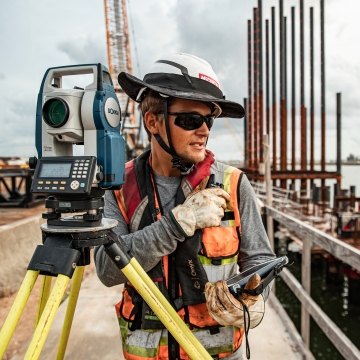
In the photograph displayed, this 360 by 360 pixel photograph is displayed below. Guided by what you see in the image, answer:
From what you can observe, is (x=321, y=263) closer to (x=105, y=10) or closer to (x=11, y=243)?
(x=11, y=243)

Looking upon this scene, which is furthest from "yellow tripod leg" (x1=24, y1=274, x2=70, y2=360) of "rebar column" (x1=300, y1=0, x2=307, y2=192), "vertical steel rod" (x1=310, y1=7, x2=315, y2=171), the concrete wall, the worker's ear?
"vertical steel rod" (x1=310, y1=7, x2=315, y2=171)

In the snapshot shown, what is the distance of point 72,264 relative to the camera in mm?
1285

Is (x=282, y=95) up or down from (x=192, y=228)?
up

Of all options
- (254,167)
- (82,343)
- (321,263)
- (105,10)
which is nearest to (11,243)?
(82,343)

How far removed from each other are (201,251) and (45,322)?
65 cm

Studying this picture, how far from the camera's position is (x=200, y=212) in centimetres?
142

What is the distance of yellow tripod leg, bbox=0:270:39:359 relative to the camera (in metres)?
1.21

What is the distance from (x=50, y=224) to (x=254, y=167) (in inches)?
959

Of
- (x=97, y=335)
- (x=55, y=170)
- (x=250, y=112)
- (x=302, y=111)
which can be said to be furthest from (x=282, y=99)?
(x=55, y=170)

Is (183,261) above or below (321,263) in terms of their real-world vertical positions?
above

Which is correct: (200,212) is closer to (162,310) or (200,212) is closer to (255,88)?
(162,310)

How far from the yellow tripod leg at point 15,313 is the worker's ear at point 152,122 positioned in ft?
2.46

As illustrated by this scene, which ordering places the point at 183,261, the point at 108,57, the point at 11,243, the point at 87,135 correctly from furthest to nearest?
the point at 108,57 → the point at 11,243 → the point at 183,261 → the point at 87,135

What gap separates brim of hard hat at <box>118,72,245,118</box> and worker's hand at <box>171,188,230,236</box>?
0.38 m
